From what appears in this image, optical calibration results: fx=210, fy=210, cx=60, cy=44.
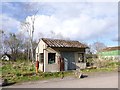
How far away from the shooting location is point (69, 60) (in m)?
28.1

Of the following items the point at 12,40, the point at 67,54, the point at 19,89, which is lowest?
the point at 19,89

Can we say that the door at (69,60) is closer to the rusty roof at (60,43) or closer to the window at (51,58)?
the rusty roof at (60,43)

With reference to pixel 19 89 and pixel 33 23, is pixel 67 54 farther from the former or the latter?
pixel 33 23

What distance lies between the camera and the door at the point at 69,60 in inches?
1094

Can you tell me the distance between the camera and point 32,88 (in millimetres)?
14414

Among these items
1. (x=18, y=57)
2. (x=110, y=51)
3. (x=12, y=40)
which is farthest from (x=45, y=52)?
(x=110, y=51)

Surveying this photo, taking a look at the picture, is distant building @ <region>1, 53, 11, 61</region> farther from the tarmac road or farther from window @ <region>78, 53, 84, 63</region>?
the tarmac road

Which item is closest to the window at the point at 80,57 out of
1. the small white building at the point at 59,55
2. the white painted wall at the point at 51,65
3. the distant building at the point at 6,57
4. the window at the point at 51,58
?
the small white building at the point at 59,55

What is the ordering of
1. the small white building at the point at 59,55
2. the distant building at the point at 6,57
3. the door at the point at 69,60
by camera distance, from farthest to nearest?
the distant building at the point at 6,57 → the door at the point at 69,60 → the small white building at the point at 59,55

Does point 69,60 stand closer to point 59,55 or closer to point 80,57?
point 59,55

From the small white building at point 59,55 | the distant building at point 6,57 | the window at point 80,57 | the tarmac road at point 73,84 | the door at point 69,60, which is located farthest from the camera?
the distant building at point 6,57

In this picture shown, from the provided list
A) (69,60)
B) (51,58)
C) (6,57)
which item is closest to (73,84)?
(51,58)

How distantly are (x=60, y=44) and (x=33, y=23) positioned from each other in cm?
1865

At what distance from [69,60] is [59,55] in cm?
171
